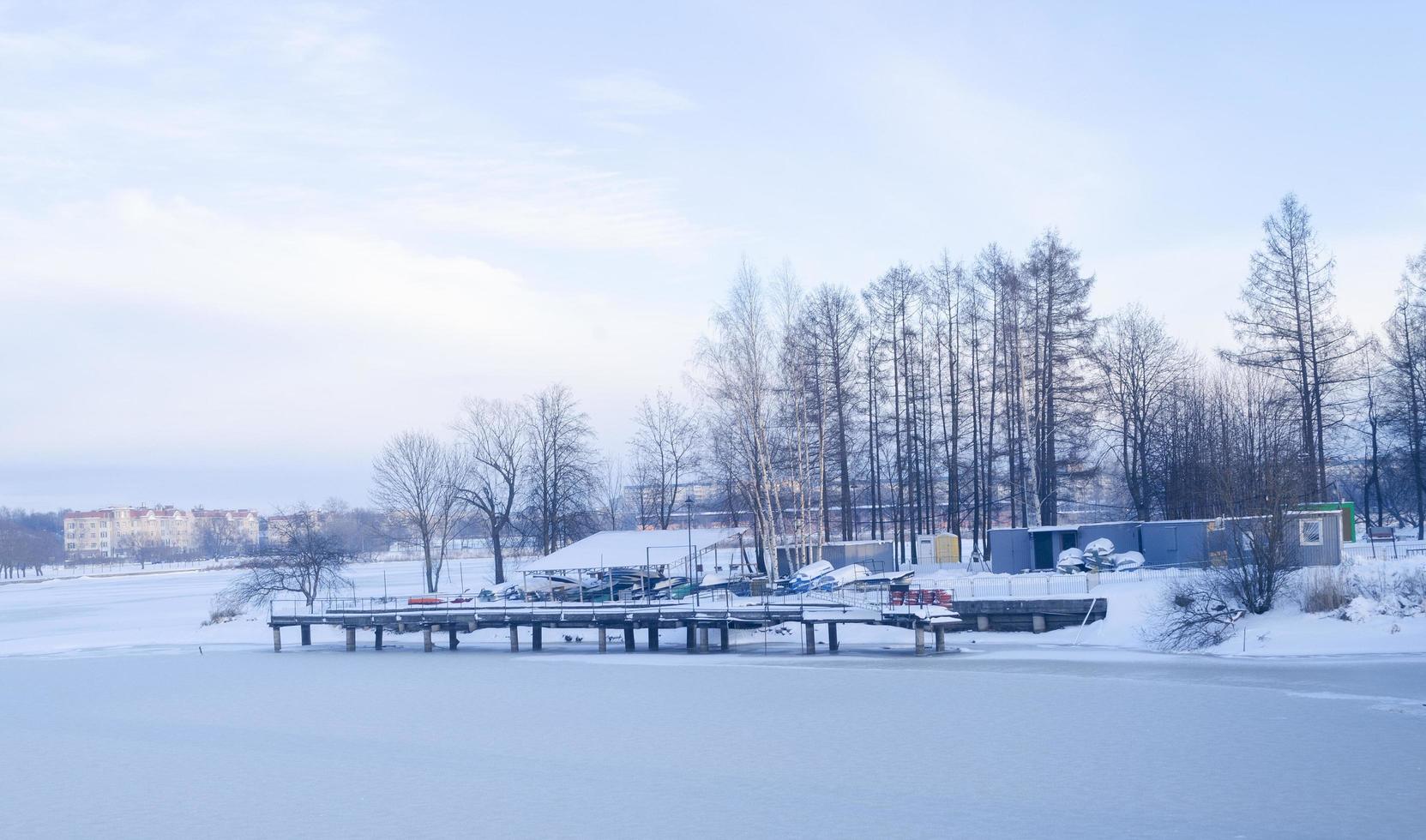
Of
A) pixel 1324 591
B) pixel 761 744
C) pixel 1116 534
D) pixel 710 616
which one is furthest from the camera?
pixel 1116 534

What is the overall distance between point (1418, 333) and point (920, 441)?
19.8 metres

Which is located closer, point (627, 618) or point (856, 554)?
point (627, 618)

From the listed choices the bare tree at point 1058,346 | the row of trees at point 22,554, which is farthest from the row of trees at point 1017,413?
the row of trees at point 22,554

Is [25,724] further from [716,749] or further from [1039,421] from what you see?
[1039,421]

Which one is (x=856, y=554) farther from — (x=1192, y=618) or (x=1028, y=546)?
(x=1192, y=618)

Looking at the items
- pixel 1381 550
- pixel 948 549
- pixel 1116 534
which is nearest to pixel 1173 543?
pixel 1116 534

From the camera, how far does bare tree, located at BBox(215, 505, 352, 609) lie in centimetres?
5344

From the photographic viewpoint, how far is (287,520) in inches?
2479

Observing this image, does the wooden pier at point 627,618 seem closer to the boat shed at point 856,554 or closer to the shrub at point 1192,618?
the shrub at point 1192,618

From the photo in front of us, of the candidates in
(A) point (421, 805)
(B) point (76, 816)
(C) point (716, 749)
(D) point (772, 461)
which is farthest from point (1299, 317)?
(B) point (76, 816)

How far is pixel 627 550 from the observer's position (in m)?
47.5

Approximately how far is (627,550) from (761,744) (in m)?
29.3

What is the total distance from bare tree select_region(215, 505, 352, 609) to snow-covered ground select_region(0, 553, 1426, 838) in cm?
1901

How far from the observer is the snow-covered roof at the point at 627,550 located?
46156 millimetres
